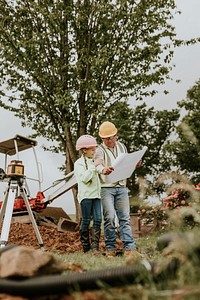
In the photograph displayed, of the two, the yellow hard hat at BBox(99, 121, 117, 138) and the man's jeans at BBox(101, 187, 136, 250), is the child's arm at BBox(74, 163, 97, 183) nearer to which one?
the man's jeans at BBox(101, 187, 136, 250)

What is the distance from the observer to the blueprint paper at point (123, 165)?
7.08 meters

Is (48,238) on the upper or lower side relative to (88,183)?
lower

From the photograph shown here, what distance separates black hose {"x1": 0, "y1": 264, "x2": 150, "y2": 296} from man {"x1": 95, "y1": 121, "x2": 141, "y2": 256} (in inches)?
203

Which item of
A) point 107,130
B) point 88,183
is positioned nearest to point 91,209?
point 88,183

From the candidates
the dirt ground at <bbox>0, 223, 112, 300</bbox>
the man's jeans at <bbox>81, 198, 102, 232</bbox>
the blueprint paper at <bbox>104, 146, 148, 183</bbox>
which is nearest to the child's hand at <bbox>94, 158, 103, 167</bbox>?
the blueprint paper at <bbox>104, 146, 148, 183</bbox>

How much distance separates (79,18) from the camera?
1739cm

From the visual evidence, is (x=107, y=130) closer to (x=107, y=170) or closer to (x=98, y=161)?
(x=98, y=161)

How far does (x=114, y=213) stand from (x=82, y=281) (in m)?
5.38

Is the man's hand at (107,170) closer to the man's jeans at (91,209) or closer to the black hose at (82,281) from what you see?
the man's jeans at (91,209)

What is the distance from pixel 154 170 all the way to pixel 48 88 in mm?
12616

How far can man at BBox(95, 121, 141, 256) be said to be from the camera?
7.34 meters

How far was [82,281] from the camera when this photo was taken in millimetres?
2020

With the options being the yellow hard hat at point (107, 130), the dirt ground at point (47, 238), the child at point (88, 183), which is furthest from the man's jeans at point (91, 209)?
the dirt ground at point (47, 238)

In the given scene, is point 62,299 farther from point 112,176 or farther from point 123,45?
point 123,45
